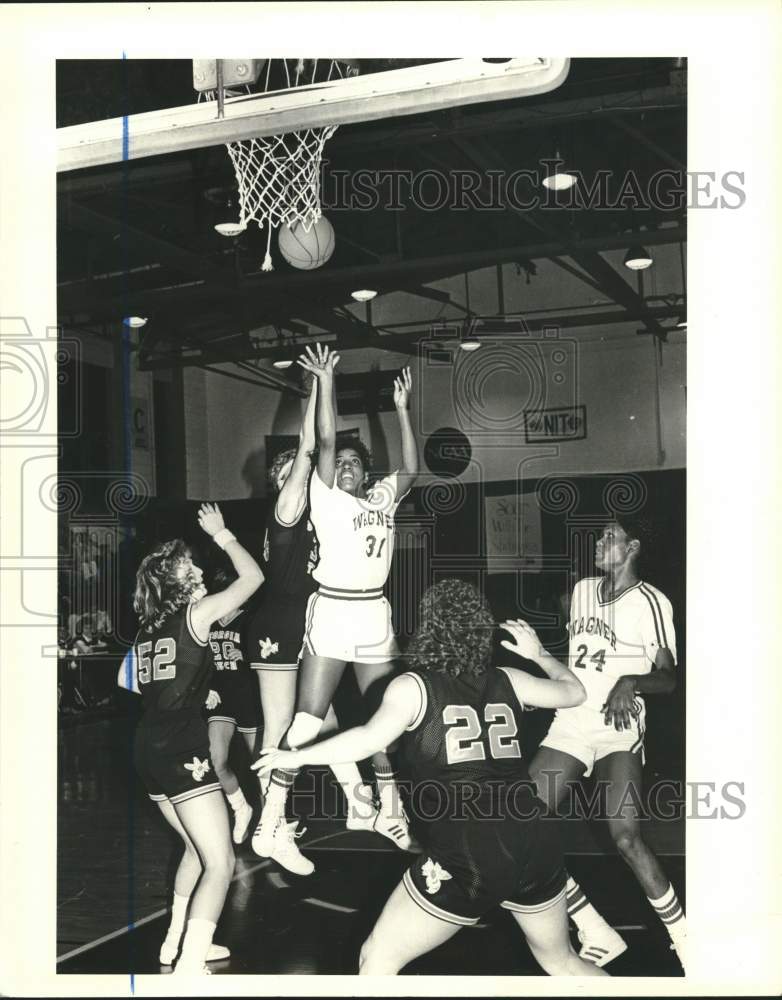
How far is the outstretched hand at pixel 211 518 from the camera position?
290 cm

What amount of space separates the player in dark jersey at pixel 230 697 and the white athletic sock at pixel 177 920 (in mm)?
279

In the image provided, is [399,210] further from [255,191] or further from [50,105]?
[50,105]

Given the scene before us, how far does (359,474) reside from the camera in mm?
2891

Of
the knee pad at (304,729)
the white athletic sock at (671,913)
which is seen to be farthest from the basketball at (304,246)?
the white athletic sock at (671,913)

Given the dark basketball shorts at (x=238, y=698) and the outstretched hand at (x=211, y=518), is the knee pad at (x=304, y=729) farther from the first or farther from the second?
the outstretched hand at (x=211, y=518)

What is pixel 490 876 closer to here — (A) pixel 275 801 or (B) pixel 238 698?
(A) pixel 275 801

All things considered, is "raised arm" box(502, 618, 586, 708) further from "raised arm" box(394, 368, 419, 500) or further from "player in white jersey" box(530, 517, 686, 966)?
"raised arm" box(394, 368, 419, 500)

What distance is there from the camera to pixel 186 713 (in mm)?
2938

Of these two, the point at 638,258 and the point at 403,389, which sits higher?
the point at 638,258

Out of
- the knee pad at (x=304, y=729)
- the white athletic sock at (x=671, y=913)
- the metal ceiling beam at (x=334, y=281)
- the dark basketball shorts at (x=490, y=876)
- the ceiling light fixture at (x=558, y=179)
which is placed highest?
the ceiling light fixture at (x=558, y=179)

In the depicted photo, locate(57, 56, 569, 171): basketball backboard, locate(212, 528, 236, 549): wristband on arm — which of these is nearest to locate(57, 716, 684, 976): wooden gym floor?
locate(212, 528, 236, 549): wristband on arm

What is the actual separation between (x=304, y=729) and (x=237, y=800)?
0.30 meters

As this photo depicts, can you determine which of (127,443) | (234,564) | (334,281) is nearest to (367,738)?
(234,564)

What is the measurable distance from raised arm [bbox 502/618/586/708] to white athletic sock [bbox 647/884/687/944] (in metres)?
0.64
